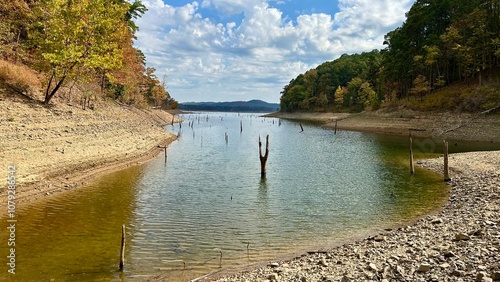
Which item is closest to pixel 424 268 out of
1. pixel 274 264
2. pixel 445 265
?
pixel 445 265

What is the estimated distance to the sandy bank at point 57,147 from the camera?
1962cm

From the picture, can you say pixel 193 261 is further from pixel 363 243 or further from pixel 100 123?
pixel 100 123

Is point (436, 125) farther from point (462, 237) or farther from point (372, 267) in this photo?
point (372, 267)

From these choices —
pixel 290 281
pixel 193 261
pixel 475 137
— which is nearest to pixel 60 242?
pixel 193 261

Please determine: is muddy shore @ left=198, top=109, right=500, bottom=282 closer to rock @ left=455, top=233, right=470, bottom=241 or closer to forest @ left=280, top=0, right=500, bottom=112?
rock @ left=455, top=233, right=470, bottom=241

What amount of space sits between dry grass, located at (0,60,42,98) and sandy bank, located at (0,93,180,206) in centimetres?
236

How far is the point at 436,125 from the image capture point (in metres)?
58.4

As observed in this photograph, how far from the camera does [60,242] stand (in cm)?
1284

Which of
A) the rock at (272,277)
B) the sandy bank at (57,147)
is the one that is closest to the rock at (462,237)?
the rock at (272,277)

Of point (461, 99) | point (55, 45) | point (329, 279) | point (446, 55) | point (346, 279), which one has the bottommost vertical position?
point (329, 279)

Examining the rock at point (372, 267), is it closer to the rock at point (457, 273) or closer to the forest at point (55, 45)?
the rock at point (457, 273)

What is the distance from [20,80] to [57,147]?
462 inches

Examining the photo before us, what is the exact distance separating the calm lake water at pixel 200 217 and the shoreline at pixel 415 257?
167cm

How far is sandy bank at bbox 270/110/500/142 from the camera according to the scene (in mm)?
50844
